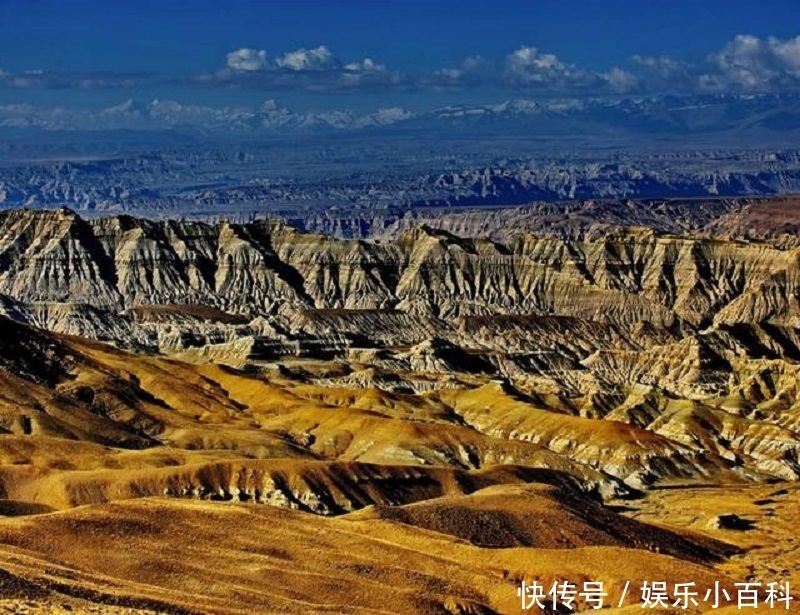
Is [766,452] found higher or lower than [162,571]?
lower

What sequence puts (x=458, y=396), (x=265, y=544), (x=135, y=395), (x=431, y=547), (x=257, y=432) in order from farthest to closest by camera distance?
(x=458, y=396) → (x=135, y=395) → (x=257, y=432) → (x=431, y=547) → (x=265, y=544)

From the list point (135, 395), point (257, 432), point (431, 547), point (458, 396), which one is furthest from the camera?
point (458, 396)

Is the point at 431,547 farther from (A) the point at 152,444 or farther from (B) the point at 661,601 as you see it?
(A) the point at 152,444

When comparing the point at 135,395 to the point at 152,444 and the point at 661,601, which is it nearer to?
the point at 152,444

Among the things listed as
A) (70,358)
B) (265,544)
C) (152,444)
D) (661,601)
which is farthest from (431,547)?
(70,358)

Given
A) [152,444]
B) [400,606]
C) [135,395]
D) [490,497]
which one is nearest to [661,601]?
[400,606]

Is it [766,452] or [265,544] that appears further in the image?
[766,452]

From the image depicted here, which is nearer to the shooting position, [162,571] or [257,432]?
[162,571]

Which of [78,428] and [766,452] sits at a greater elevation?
[78,428]

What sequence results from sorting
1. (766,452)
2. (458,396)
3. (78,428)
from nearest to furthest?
(78,428) → (766,452) → (458,396)
